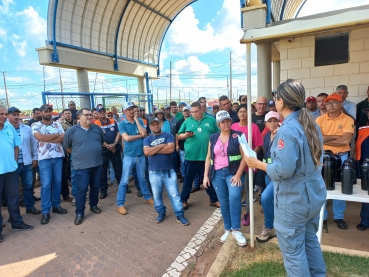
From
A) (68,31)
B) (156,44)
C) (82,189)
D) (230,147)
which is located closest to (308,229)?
(230,147)

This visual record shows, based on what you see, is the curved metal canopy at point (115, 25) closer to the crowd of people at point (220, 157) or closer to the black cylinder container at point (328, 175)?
the crowd of people at point (220, 157)

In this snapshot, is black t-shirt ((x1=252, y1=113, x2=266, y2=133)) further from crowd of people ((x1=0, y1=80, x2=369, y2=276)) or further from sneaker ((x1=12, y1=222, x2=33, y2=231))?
sneaker ((x1=12, y1=222, x2=33, y2=231))

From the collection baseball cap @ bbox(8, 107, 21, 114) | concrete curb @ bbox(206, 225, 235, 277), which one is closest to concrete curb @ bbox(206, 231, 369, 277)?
concrete curb @ bbox(206, 225, 235, 277)

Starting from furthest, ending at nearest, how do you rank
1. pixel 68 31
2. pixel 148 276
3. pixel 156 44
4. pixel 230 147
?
pixel 156 44
pixel 68 31
pixel 230 147
pixel 148 276

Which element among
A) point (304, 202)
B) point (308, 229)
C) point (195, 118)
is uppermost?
point (195, 118)

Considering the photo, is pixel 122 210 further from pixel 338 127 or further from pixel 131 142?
pixel 338 127

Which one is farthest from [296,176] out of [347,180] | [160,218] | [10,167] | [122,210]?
[10,167]

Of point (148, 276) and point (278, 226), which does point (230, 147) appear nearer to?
point (278, 226)

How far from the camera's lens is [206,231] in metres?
3.75

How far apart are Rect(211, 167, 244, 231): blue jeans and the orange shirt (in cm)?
143

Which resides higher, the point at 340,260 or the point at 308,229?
the point at 308,229

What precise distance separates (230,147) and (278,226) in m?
1.32

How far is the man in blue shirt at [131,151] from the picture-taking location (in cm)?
463

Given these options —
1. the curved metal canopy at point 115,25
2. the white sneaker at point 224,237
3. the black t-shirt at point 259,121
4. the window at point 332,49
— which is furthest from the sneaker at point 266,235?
the curved metal canopy at point 115,25
